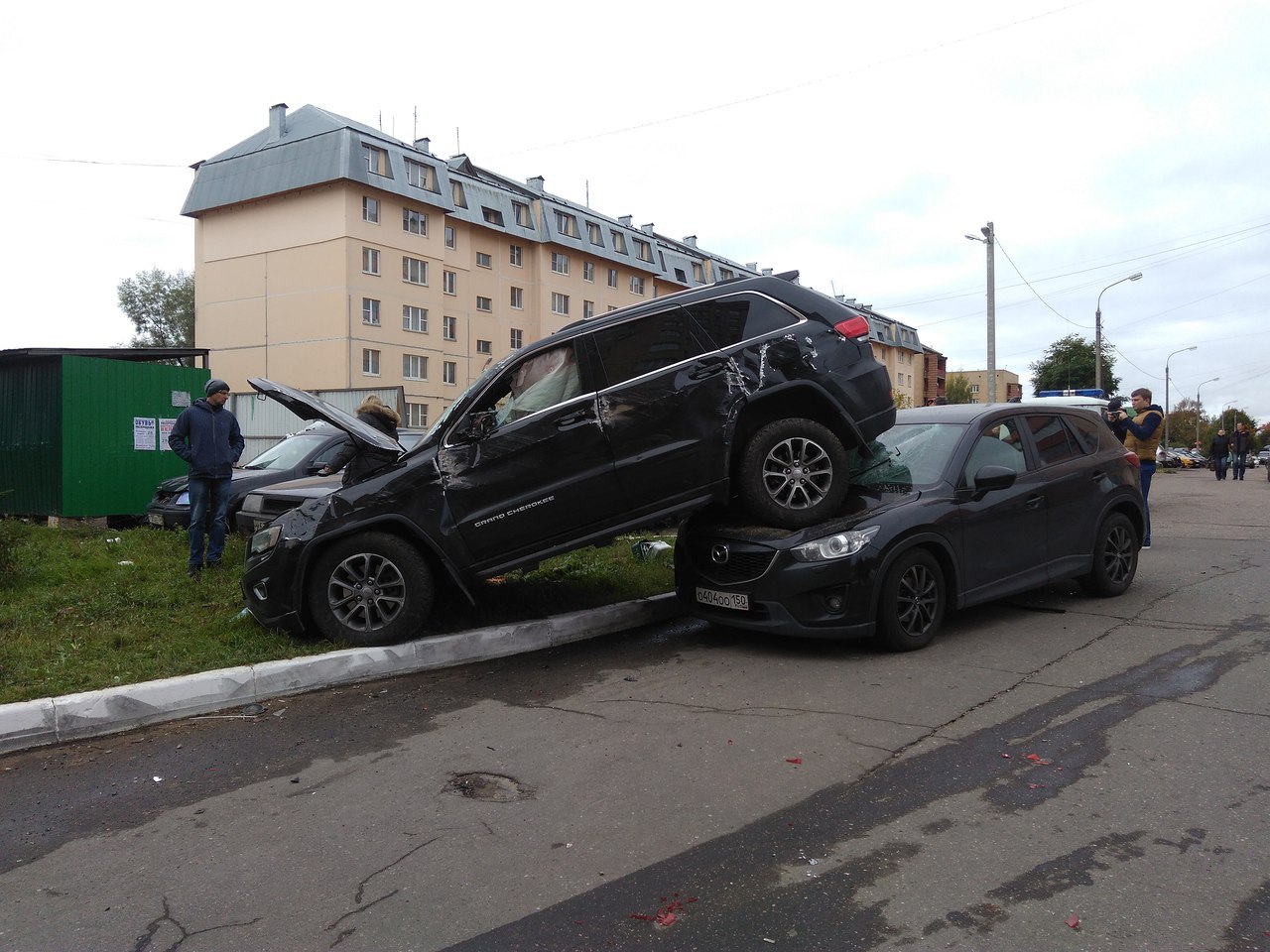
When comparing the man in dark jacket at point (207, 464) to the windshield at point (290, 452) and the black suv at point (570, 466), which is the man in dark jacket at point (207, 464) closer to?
the black suv at point (570, 466)

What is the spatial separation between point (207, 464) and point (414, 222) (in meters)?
39.7

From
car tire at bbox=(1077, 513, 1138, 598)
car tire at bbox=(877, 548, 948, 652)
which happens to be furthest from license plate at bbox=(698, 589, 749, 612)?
car tire at bbox=(1077, 513, 1138, 598)

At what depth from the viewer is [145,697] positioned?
16.9ft

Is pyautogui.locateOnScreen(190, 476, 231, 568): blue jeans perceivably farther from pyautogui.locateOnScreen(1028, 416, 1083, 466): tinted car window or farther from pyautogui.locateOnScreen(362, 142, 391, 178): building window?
pyautogui.locateOnScreen(362, 142, 391, 178): building window

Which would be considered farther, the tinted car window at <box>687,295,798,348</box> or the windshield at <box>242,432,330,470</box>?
the windshield at <box>242,432,330,470</box>

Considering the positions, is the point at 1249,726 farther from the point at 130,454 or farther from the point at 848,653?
the point at 130,454

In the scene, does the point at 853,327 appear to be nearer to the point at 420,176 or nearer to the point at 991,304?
the point at 991,304

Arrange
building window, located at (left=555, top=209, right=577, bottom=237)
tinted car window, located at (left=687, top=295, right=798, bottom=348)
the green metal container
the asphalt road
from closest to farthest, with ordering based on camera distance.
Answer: the asphalt road < tinted car window, located at (left=687, top=295, right=798, bottom=348) < the green metal container < building window, located at (left=555, top=209, right=577, bottom=237)

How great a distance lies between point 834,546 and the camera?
5.84 metres

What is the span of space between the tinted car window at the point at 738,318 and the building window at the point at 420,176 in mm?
41842

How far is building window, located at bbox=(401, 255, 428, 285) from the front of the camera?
45000mm

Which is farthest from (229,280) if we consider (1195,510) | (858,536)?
(858,536)

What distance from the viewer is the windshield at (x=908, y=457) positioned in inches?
254

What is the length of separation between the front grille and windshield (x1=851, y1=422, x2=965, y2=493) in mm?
1046
